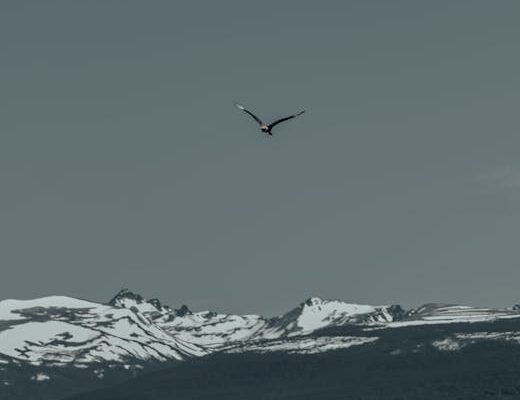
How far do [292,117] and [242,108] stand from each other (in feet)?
11.7

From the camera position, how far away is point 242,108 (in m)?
90.1

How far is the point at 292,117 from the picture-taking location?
91250 mm
